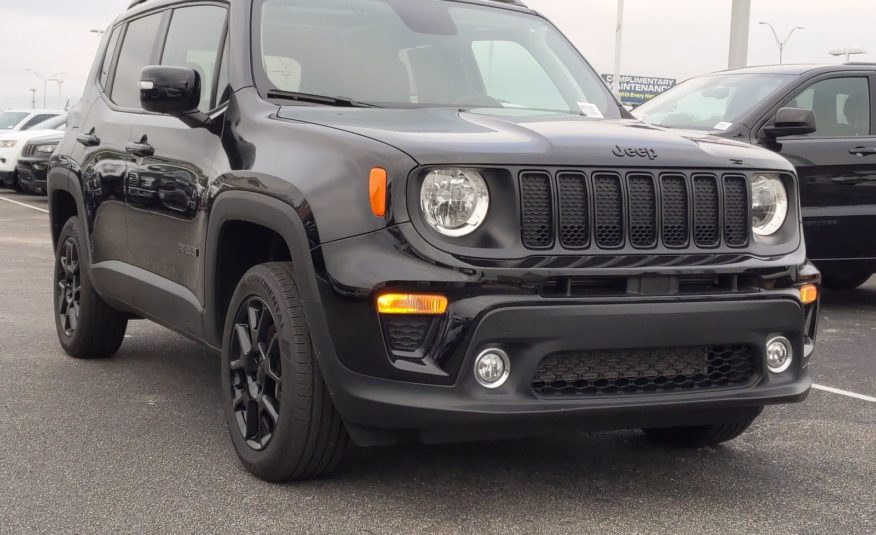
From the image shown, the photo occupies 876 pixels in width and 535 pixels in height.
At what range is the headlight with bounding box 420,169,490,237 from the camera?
144 inches

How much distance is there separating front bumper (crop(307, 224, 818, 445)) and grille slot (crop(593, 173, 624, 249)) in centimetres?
14

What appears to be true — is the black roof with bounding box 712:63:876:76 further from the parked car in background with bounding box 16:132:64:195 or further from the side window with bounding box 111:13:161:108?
the parked car in background with bounding box 16:132:64:195

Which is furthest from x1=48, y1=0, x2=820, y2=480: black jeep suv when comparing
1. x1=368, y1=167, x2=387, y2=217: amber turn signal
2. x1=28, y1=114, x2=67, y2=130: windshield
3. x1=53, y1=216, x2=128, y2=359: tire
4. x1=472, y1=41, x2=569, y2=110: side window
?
x1=28, y1=114, x2=67, y2=130: windshield

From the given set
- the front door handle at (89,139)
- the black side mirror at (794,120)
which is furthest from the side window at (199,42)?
the black side mirror at (794,120)

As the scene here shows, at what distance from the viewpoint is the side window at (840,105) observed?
865cm

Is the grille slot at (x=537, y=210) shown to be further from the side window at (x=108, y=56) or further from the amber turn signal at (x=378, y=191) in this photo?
the side window at (x=108, y=56)

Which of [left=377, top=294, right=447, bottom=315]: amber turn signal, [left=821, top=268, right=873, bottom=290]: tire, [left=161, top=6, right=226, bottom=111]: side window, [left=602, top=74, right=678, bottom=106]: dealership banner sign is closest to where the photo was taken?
[left=377, top=294, right=447, bottom=315]: amber turn signal

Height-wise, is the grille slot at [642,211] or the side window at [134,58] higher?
the side window at [134,58]

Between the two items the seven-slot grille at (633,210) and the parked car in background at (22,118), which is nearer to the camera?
the seven-slot grille at (633,210)

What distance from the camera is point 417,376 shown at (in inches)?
142

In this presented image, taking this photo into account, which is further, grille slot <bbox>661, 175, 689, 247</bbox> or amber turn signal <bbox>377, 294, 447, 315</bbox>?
grille slot <bbox>661, 175, 689, 247</bbox>

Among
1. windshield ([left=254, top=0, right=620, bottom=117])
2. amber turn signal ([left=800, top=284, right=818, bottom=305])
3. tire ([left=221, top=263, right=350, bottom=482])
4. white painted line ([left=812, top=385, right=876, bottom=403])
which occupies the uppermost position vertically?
windshield ([left=254, top=0, right=620, bottom=117])

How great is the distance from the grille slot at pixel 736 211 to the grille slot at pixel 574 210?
0.54m

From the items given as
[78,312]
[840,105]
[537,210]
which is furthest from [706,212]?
[840,105]
